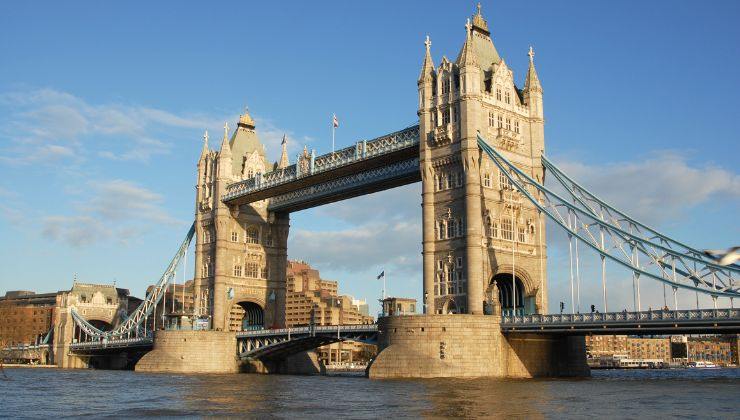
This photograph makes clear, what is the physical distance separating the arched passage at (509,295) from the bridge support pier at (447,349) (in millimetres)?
4838

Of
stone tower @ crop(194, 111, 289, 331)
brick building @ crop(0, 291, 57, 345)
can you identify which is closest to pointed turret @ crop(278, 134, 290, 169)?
stone tower @ crop(194, 111, 289, 331)

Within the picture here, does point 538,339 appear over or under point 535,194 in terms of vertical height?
under

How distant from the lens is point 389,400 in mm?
46188

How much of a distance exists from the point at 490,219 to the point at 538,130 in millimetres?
11179

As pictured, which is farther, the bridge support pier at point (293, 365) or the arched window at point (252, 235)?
the arched window at point (252, 235)

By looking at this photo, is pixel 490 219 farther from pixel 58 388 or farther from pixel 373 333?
pixel 58 388

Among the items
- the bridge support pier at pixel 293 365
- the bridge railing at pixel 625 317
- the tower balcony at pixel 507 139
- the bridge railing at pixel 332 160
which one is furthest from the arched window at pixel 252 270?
the bridge railing at pixel 625 317

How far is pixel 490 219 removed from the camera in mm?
73312

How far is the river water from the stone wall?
31.2 metres

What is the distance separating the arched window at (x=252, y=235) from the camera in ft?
359

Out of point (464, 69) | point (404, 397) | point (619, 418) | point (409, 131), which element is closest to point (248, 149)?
point (409, 131)

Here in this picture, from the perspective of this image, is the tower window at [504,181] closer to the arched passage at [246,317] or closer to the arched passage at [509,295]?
the arched passage at [509,295]

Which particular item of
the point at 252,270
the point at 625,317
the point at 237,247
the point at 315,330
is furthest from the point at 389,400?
the point at 252,270

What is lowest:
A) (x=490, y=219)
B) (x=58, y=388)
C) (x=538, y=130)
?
(x=58, y=388)
